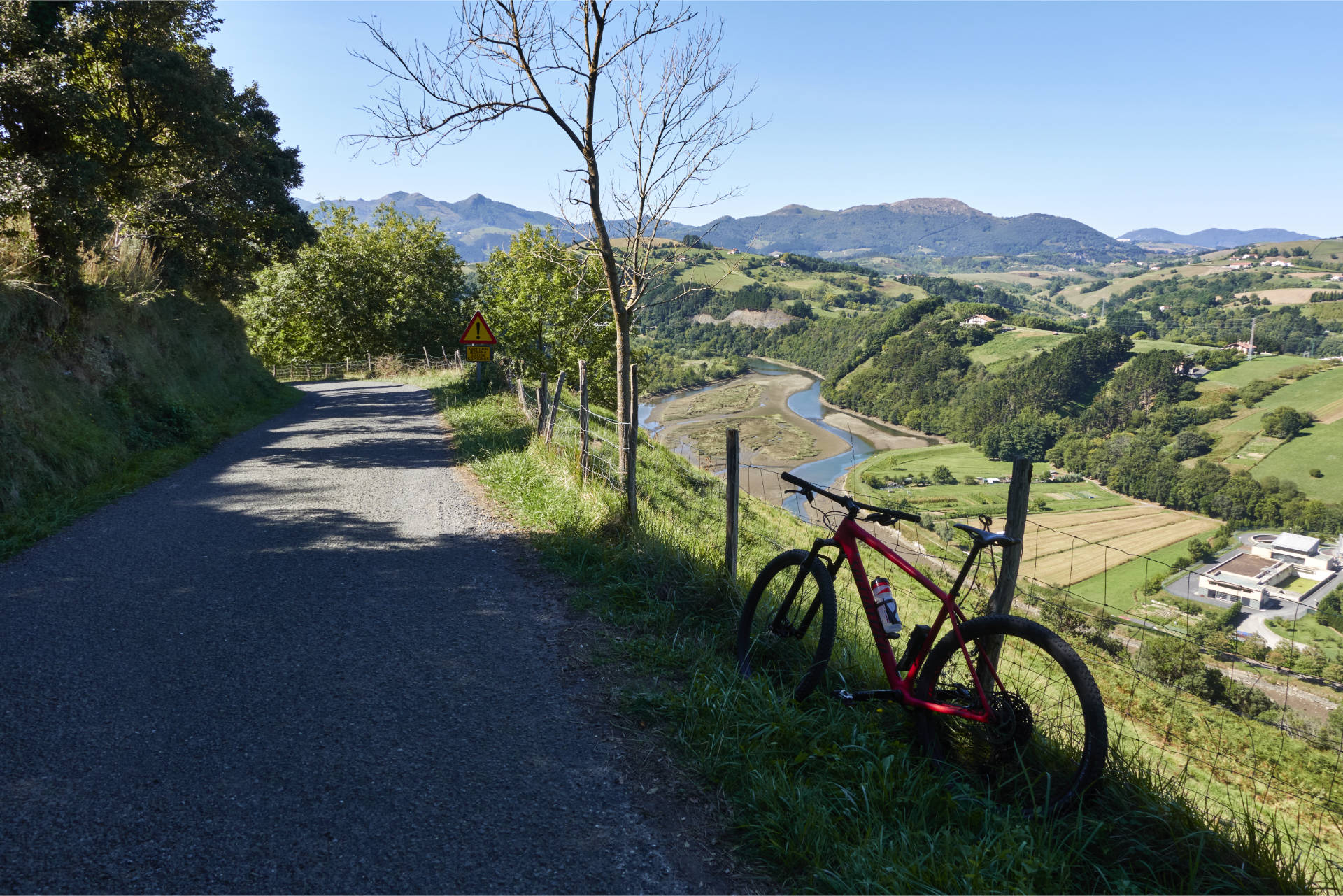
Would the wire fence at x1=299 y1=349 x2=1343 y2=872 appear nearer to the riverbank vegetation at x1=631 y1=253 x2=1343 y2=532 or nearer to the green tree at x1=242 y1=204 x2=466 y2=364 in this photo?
the green tree at x1=242 y1=204 x2=466 y2=364

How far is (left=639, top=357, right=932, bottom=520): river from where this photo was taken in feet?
156

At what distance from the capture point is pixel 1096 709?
2523mm

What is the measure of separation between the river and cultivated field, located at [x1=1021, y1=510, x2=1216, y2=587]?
11.6 meters

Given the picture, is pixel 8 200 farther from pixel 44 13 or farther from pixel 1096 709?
pixel 1096 709

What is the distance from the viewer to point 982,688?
9.76 ft

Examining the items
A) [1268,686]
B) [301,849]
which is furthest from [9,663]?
[1268,686]

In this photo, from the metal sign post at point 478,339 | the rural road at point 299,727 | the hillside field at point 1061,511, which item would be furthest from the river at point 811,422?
the rural road at point 299,727

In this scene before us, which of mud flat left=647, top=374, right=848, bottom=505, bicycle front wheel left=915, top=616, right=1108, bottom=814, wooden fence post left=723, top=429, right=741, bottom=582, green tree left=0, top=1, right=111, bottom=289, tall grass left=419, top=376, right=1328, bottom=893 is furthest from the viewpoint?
mud flat left=647, top=374, right=848, bottom=505

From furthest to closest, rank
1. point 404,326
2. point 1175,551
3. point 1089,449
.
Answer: point 1089,449
point 1175,551
point 404,326

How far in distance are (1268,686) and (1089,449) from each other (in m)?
54.8

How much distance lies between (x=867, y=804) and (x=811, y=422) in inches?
2680

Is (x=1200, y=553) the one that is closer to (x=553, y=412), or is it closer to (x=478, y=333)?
(x=478, y=333)

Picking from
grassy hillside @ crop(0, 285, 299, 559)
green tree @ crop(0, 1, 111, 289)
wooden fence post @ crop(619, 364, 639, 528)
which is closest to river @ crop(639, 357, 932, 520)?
grassy hillside @ crop(0, 285, 299, 559)

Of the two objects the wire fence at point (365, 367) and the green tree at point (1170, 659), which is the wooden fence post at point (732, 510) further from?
the wire fence at point (365, 367)
